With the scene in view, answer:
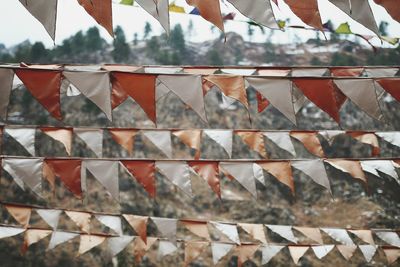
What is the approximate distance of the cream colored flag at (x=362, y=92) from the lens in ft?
11.9

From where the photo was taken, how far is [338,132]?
5.98 metres

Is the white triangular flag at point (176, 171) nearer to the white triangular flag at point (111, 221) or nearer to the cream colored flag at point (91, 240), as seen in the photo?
the white triangular flag at point (111, 221)

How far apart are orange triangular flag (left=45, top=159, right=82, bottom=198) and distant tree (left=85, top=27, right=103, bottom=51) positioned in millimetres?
36353

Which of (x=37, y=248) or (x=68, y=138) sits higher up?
(x=68, y=138)

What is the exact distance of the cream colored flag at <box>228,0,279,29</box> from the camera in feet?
8.50

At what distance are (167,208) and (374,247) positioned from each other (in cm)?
1589

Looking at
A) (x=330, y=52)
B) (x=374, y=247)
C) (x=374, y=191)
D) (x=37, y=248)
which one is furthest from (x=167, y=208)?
(x=330, y=52)

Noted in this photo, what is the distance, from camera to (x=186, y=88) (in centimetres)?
362

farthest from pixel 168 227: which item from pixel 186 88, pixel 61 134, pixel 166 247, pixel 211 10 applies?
pixel 211 10

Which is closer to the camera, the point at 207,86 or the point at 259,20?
the point at 259,20

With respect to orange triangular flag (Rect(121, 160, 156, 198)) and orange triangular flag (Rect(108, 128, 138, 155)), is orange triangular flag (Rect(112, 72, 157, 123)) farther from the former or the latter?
orange triangular flag (Rect(108, 128, 138, 155))

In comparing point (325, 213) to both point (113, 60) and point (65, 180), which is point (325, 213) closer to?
point (65, 180)

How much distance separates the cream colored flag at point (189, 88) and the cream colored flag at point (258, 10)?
44.2 inches

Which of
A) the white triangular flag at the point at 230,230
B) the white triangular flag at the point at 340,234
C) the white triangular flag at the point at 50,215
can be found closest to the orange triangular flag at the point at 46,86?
the white triangular flag at the point at 50,215
